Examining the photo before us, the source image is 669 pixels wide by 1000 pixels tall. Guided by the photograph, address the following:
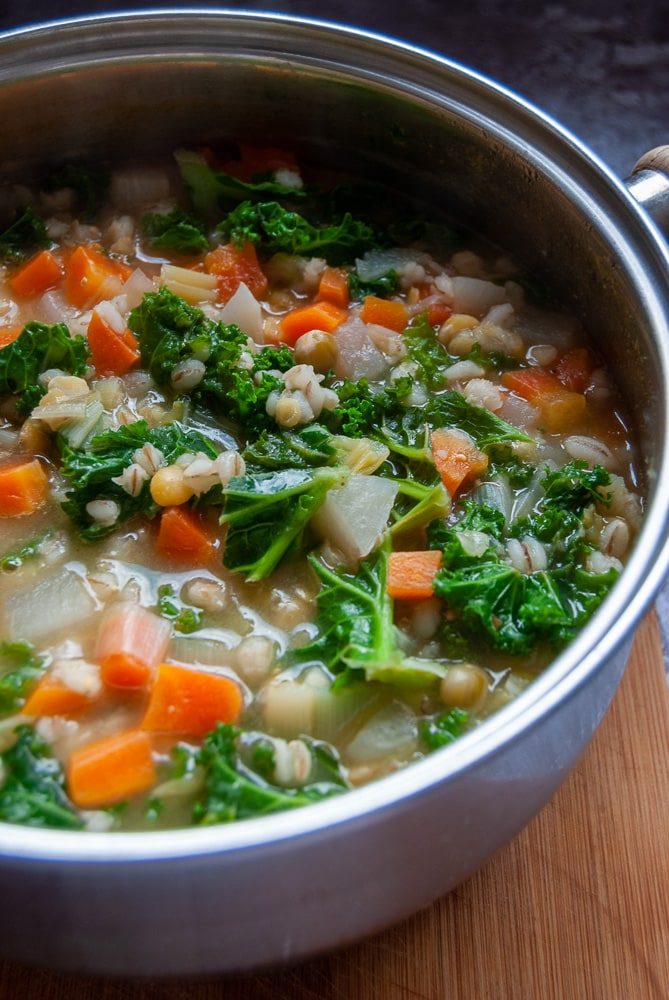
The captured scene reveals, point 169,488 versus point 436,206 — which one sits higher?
point 436,206

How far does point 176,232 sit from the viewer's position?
333 cm

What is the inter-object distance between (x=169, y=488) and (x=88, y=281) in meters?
1.01

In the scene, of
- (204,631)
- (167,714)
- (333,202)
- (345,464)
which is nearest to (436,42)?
(333,202)

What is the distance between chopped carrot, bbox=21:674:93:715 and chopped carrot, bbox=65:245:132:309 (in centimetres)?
140

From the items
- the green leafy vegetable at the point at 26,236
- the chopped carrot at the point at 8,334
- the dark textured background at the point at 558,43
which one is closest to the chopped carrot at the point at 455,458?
the chopped carrot at the point at 8,334

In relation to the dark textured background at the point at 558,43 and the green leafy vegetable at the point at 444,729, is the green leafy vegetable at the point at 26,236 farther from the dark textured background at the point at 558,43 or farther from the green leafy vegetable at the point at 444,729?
the green leafy vegetable at the point at 444,729

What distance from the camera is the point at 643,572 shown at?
6.41 feet

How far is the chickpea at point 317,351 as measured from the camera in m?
2.91

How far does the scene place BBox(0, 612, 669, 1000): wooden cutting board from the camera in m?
2.24

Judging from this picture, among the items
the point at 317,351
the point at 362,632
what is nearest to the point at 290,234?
the point at 317,351

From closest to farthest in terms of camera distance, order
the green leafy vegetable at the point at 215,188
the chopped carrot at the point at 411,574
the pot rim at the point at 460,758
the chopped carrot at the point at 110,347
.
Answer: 1. the pot rim at the point at 460,758
2. the chopped carrot at the point at 411,574
3. the chopped carrot at the point at 110,347
4. the green leafy vegetable at the point at 215,188

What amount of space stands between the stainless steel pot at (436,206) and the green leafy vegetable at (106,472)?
106cm

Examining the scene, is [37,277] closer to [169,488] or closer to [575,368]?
[169,488]

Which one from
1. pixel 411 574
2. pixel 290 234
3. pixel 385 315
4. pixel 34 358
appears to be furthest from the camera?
pixel 290 234
